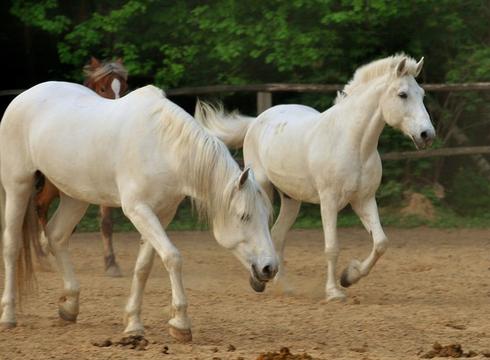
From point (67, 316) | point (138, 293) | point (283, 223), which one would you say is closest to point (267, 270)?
point (138, 293)

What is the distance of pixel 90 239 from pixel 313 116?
3.98 m

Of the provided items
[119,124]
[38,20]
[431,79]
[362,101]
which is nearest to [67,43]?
[38,20]

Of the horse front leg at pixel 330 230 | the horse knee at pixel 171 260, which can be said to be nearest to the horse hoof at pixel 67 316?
the horse knee at pixel 171 260

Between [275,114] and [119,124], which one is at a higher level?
[119,124]

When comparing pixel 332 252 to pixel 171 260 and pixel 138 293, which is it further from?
pixel 171 260

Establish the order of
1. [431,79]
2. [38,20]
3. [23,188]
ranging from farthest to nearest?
[431,79]
[38,20]
[23,188]

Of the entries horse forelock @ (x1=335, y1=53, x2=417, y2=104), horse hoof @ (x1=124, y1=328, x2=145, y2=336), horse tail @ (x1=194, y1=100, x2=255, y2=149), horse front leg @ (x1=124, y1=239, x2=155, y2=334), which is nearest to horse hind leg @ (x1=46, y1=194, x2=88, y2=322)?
horse front leg @ (x1=124, y1=239, x2=155, y2=334)

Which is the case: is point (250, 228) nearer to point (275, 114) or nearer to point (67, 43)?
point (275, 114)

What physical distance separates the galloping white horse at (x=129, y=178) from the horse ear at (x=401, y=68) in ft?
6.89

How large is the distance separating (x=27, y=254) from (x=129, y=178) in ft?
3.54

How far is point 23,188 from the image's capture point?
6.61 meters

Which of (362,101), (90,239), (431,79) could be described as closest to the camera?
(362,101)

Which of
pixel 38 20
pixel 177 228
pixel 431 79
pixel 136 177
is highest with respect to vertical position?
pixel 136 177

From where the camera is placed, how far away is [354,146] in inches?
306
